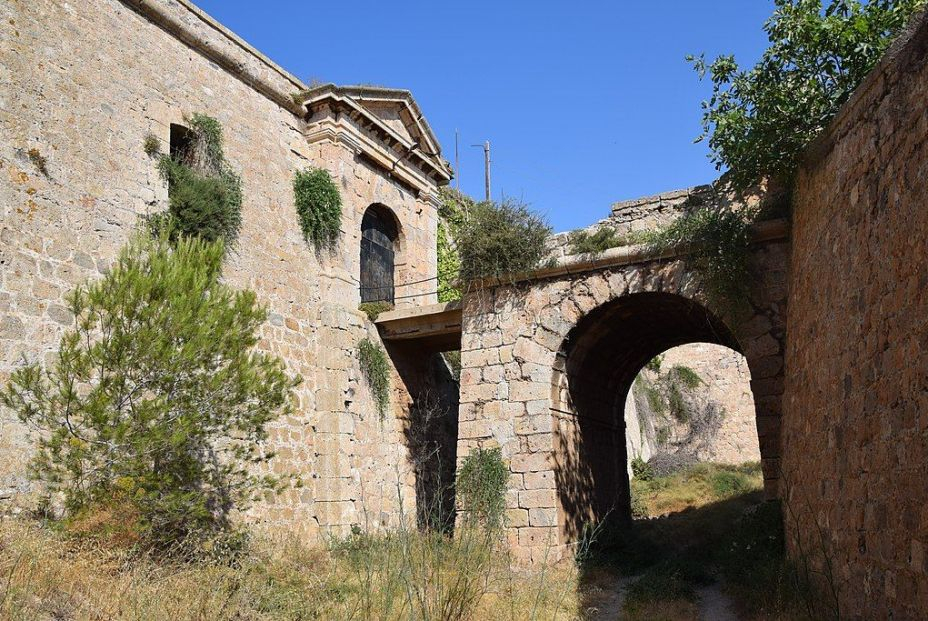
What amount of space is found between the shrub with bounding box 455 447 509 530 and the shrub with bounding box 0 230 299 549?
11.9 feet

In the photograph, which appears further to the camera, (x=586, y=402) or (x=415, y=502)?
(x=415, y=502)

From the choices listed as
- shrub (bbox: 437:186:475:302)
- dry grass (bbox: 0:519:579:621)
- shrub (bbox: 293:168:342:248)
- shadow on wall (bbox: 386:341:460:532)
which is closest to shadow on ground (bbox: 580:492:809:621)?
dry grass (bbox: 0:519:579:621)

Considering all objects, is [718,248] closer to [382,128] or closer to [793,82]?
[793,82]

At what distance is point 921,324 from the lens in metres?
4.38

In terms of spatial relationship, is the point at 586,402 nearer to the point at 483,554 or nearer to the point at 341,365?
the point at 341,365

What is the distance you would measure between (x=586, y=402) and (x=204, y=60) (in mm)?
7303

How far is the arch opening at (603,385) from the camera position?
412 inches

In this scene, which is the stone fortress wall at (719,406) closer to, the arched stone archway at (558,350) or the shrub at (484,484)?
the arched stone archway at (558,350)

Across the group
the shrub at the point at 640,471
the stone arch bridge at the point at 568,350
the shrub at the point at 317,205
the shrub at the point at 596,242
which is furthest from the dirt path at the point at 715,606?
the shrub at the point at 640,471

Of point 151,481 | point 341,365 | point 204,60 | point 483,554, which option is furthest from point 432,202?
point 483,554

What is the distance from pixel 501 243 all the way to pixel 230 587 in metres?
6.10

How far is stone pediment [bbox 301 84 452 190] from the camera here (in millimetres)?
11898

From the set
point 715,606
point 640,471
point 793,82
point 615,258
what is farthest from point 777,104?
point 640,471

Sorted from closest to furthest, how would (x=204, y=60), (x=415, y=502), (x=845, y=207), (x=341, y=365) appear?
(x=845, y=207) < (x=204, y=60) < (x=341, y=365) < (x=415, y=502)
